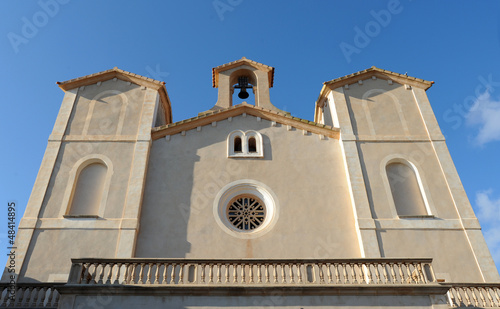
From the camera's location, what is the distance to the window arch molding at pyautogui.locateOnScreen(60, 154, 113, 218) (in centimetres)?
1608

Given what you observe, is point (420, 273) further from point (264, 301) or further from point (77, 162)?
point (77, 162)

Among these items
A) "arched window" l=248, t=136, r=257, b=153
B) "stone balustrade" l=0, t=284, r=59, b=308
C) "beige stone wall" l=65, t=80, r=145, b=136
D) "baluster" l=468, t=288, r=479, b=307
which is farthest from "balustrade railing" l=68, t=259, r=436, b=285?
"beige stone wall" l=65, t=80, r=145, b=136

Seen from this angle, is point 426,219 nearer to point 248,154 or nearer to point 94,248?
point 248,154

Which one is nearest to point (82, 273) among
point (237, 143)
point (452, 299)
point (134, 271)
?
point (134, 271)

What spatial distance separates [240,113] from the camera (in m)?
19.4

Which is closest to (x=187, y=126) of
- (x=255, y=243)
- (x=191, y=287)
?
(x=255, y=243)

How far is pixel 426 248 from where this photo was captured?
1533cm

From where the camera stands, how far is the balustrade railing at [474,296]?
1307 centimetres

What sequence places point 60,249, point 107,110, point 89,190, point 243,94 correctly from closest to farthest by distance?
point 60,249 → point 89,190 → point 107,110 → point 243,94

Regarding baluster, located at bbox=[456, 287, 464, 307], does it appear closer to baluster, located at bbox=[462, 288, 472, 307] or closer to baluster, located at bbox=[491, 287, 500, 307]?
baluster, located at bbox=[462, 288, 472, 307]

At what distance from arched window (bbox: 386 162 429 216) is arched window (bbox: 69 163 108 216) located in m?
11.3

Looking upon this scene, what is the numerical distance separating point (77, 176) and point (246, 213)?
677 cm

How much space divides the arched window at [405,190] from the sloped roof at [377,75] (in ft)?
15.2

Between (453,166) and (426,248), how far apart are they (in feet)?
13.6
